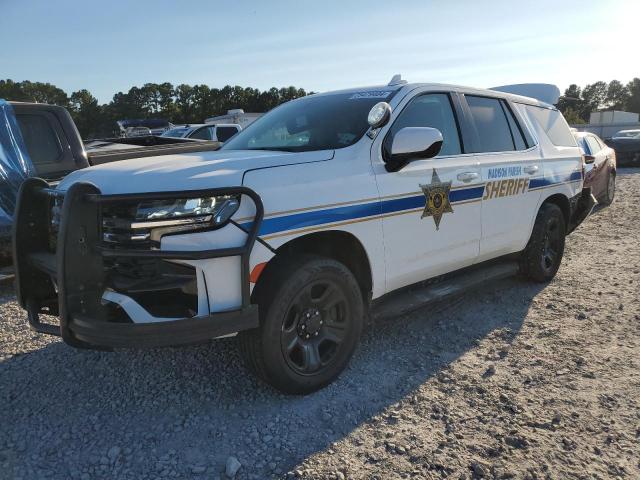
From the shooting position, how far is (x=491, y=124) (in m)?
4.48

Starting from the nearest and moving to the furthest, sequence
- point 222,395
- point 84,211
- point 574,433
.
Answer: point 84,211 → point 574,433 → point 222,395

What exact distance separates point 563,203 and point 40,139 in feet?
18.4

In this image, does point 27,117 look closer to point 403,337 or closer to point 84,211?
point 84,211

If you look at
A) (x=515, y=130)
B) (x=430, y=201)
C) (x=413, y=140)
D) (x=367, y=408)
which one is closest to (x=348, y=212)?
(x=413, y=140)

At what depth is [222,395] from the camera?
3129mm

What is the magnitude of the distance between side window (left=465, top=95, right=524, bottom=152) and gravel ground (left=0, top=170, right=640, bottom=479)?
149 centimetres

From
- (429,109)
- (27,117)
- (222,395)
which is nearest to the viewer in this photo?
(222,395)

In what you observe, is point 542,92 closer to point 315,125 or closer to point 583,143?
point 583,143

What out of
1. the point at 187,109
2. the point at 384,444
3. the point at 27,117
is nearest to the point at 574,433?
the point at 384,444

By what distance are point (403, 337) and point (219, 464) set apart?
1.91 m

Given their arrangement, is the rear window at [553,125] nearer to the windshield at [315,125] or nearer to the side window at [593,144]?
the windshield at [315,125]

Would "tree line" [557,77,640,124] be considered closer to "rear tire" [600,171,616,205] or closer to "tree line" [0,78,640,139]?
"tree line" [0,78,640,139]

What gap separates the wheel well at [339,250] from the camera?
9.80 feet

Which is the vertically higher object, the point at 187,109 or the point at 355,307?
the point at 187,109
